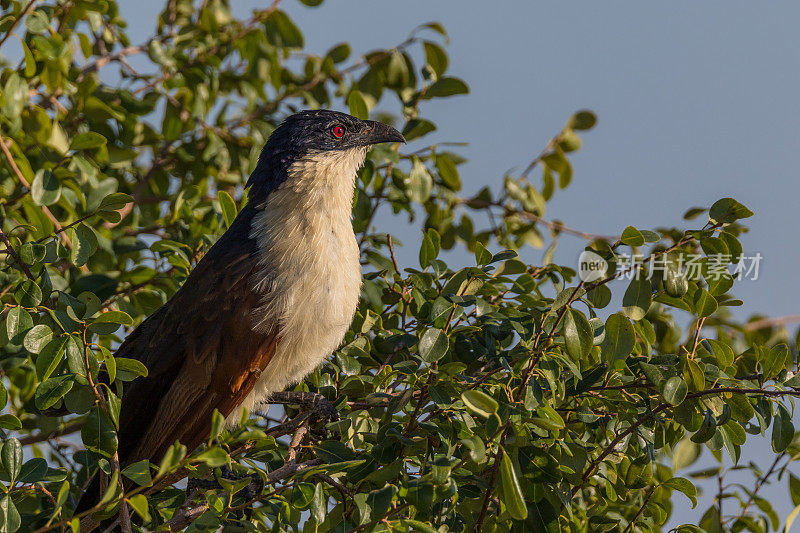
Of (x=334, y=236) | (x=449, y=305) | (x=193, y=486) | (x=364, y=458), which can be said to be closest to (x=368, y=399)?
(x=364, y=458)

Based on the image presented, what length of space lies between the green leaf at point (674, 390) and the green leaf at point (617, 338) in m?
0.16

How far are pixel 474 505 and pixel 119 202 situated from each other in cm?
149

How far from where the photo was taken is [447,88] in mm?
3902

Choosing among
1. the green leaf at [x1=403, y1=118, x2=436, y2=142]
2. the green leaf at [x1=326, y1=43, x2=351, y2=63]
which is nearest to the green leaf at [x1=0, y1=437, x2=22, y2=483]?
the green leaf at [x1=403, y1=118, x2=436, y2=142]

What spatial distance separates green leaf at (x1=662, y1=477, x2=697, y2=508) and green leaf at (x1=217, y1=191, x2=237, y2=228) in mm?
2022

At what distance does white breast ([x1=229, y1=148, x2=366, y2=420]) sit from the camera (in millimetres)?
3127

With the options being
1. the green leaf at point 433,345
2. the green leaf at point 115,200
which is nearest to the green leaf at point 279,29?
the green leaf at point 115,200

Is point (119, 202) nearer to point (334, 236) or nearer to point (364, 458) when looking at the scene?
point (334, 236)

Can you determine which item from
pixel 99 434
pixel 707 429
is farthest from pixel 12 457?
pixel 707 429

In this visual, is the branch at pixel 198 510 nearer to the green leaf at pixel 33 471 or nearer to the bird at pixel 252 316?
the green leaf at pixel 33 471

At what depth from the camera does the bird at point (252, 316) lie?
3129 mm

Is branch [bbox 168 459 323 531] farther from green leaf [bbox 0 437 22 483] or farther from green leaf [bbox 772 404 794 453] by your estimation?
green leaf [bbox 772 404 794 453]

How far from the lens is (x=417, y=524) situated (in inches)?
82.0

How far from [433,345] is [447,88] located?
183 cm
